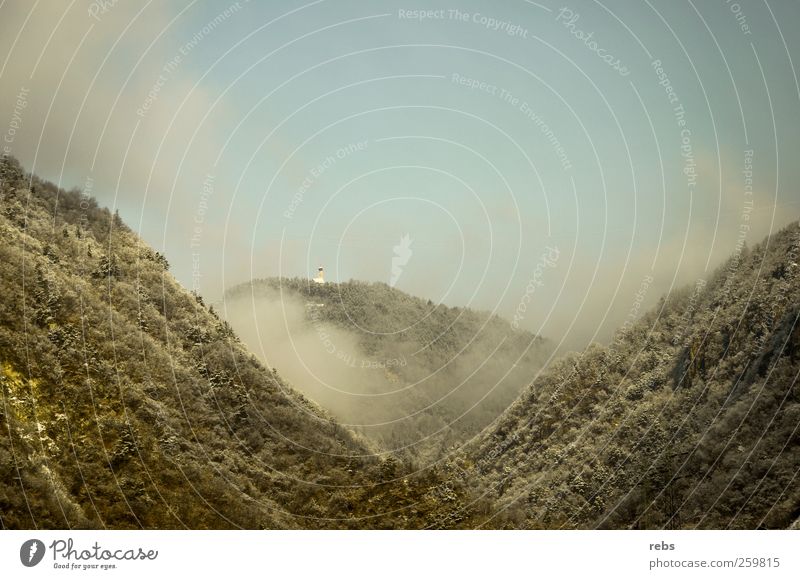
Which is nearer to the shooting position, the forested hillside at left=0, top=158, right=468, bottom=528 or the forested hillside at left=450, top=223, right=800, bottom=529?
the forested hillside at left=0, top=158, right=468, bottom=528

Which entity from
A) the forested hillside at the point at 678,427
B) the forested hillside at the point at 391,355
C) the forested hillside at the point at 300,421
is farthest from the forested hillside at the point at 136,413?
the forested hillside at the point at 678,427

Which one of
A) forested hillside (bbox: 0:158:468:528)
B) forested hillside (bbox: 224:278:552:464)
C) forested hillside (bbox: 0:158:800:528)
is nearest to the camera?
forested hillside (bbox: 0:158:468:528)

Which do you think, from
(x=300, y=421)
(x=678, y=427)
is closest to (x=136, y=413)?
(x=300, y=421)

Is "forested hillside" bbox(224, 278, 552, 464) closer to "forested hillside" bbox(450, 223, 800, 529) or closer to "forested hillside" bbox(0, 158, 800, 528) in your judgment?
"forested hillside" bbox(0, 158, 800, 528)

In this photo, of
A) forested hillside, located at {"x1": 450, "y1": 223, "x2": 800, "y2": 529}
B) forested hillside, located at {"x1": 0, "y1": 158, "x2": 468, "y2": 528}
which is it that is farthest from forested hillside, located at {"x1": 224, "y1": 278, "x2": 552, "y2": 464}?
forested hillside, located at {"x1": 450, "y1": 223, "x2": 800, "y2": 529}

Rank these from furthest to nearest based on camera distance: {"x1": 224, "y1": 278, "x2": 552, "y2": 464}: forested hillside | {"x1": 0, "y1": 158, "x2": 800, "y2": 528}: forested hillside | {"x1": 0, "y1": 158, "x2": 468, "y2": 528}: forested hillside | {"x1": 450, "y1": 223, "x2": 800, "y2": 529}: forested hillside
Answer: {"x1": 224, "y1": 278, "x2": 552, "y2": 464}: forested hillside
{"x1": 450, "y1": 223, "x2": 800, "y2": 529}: forested hillside
{"x1": 0, "y1": 158, "x2": 800, "y2": 528}: forested hillside
{"x1": 0, "y1": 158, "x2": 468, "y2": 528}: forested hillside

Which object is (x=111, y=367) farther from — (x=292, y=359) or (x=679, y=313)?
(x=679, y=313)

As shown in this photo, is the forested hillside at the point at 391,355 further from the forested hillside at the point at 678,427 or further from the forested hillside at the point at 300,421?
the forested hillside at the point at 678,427
